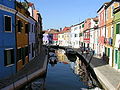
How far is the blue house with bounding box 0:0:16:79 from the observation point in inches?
697

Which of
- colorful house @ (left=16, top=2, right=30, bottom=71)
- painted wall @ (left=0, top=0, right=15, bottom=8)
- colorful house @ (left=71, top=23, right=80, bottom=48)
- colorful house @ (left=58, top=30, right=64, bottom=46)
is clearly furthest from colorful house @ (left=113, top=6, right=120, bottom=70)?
colorful house @ (left=58, top=30, right=64, bottom=46)

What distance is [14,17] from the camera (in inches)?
794

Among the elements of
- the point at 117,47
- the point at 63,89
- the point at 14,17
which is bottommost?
the point at 63,89

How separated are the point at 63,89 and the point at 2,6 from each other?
8.62 metres

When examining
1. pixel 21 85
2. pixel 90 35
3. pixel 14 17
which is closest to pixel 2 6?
pixel 14 17

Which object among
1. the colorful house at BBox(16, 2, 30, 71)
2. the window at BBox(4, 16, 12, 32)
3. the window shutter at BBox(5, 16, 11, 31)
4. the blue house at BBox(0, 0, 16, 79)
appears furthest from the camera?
the colorful house at BBox(16, 2, 30, 71)

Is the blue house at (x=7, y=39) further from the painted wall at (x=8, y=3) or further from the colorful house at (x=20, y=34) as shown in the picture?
the colorful house at (x=20, y=34)

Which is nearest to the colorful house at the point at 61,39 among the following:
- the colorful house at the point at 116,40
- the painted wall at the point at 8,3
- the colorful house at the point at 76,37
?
the colorful house at the point at 76,37

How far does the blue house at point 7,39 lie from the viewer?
58.1 ft

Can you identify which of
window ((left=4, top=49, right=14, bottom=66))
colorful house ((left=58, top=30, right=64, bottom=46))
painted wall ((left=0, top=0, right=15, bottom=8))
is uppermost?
painted wall ((left=0, top=0, right=15, bottom=8))

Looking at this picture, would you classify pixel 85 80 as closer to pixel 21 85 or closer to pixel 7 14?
pixel 21 85

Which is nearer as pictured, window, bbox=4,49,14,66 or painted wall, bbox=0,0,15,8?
painted wall, bbox=0,0,15,8

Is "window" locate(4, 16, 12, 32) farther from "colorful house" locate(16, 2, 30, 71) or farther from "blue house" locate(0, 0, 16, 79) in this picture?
"colorful house" locate(16, 2, 30, 71)

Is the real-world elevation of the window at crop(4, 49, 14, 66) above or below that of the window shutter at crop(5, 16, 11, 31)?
below
